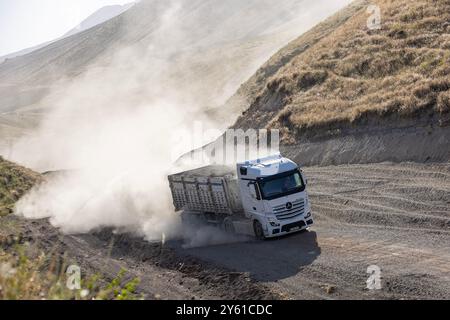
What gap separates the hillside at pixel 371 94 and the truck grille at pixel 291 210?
8838 mm

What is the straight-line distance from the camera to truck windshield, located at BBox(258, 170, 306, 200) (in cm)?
2115

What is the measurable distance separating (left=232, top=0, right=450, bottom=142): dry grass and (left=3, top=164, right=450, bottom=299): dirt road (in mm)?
5635

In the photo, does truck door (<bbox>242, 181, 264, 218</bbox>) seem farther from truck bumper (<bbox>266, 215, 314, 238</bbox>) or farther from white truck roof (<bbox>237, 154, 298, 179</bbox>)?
truck bumper (<bbox>266, 215, 314, 238</bbox>)

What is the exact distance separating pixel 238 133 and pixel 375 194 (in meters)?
20.0

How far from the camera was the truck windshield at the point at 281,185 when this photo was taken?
832 inches

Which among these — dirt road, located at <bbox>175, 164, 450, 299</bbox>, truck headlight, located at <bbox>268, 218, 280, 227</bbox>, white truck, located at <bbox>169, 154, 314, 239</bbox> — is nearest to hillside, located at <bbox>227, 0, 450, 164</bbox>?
dirt road, located at <bbox>175, 164, 450, 299</bbox>

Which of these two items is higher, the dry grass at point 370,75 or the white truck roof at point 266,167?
the dry grass at point 370,75

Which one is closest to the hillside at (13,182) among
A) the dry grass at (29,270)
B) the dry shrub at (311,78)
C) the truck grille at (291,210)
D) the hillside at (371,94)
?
the dry grass at (29,270)

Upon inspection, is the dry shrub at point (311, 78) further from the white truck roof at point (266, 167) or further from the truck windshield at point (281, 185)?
the truck windshield at point (281, 185)

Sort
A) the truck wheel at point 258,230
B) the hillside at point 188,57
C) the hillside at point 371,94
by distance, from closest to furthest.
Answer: the truck wheel at point 258,230 < the hillside at point 371,94 < the hillside at point 188,57

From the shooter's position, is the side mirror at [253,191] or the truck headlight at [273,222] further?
the side mirror at [253,191]

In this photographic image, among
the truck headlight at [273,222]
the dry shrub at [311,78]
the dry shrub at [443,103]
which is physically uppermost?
the dry shrub at [311,78]
